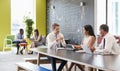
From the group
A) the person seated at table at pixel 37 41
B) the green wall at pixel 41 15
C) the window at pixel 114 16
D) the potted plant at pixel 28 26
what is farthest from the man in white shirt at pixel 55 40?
the green wall at pixel 41 15

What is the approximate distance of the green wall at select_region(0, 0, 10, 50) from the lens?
1188 cm

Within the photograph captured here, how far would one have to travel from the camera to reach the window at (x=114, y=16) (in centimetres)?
866

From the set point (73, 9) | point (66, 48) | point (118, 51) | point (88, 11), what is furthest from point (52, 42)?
point (73, 9)

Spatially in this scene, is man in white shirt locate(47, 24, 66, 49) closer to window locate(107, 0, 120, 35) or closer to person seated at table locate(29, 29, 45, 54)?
window locate(107, 0, 120, 35)

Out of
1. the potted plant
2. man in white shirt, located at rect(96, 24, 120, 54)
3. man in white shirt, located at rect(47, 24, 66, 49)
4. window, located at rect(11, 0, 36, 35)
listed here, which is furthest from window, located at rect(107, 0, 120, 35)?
window, located at rect(11, 0, 36, 35)

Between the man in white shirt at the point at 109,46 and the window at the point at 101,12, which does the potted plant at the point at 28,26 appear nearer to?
the window at the point at 101,12

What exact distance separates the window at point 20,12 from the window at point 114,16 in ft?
16.6

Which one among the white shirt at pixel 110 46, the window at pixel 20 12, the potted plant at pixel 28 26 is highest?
the window at pixel 20 12

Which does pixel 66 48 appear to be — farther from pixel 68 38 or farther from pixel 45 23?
pixel 45 23

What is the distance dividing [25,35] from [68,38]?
8.65 ft

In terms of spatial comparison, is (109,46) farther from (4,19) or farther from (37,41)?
(4,19)

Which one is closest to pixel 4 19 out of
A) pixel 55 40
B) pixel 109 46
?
pixel 55 40

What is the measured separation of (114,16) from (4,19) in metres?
5.62

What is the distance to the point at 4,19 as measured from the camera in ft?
39.3
